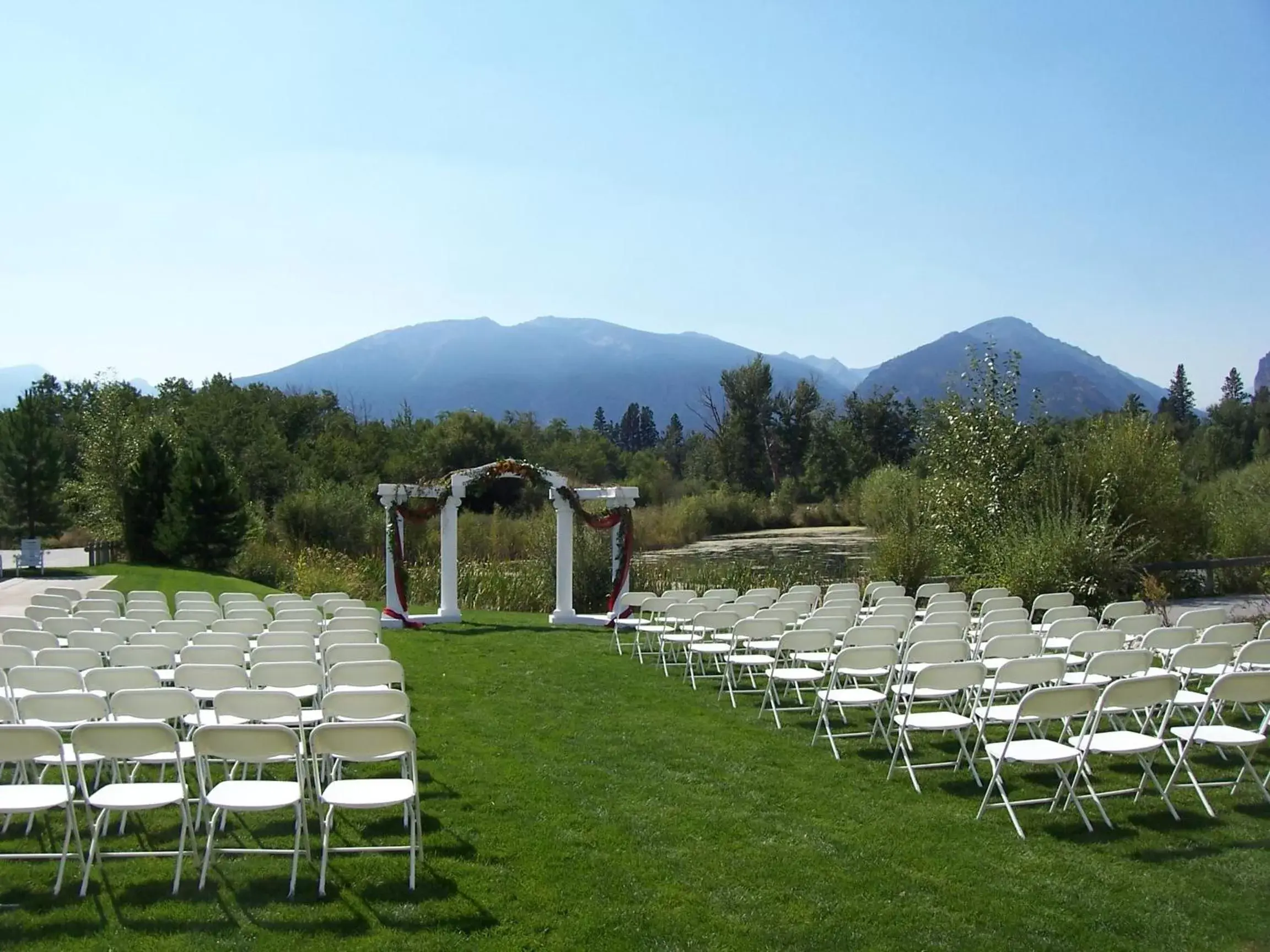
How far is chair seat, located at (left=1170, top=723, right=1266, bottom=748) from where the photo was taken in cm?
493

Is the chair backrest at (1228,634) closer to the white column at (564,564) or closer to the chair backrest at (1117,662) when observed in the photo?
the chair backrest at (1117,662)

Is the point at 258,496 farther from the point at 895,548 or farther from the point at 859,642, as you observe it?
the point at 859,642

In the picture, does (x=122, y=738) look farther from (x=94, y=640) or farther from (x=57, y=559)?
(x=57, y=559)

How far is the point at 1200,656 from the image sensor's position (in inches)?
221

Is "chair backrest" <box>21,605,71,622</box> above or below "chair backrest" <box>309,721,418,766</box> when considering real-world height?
below

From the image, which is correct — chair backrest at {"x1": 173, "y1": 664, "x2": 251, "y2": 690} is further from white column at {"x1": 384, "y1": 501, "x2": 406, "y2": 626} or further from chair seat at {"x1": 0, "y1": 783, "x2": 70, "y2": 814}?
white column at {"x1": 384, "y1": 501, "x2": 406, "y2": 626}

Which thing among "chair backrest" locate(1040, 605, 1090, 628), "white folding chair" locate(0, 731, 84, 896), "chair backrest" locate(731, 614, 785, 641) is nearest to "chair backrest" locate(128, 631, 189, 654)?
"white folding chair" locate(0, 731, 84, 896)

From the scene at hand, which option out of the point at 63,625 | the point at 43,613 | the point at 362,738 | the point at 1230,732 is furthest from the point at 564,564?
the point at 362,738

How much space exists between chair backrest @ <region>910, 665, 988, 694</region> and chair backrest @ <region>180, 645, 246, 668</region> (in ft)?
12.5

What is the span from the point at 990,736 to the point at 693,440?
63160 millimetres

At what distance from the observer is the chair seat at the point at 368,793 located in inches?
162

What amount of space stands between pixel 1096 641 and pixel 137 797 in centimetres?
568

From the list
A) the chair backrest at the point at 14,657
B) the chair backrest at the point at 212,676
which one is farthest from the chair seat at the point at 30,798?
the chair backrest at the point at 14,657

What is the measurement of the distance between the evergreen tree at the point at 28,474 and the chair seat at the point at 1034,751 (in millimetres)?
25398
